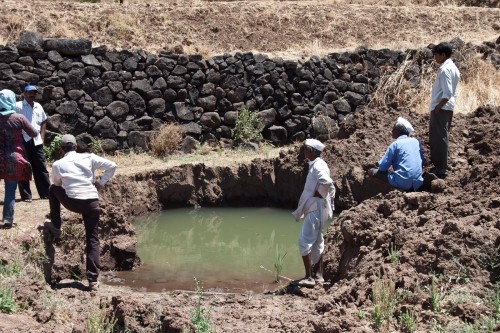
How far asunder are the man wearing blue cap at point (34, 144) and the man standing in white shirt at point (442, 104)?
5.43m

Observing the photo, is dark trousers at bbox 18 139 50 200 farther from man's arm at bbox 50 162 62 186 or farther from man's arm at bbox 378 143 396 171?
man's arm at bbox 378 143 396 171

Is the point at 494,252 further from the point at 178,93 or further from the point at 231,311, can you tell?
the point at 178,93

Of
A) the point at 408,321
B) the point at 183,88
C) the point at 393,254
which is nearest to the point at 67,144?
the point at 393,254

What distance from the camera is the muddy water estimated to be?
33.6 ft

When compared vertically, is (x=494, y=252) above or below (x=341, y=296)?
above

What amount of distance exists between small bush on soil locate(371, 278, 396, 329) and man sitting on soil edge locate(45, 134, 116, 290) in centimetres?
326

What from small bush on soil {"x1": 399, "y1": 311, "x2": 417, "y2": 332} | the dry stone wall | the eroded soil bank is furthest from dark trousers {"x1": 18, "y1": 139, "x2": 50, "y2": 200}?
small bush on soil {"x1": 399, "y1": 311, "x2": 417, "y2": 332}

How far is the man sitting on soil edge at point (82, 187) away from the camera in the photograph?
873 centimetres

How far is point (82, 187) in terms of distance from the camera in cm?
877

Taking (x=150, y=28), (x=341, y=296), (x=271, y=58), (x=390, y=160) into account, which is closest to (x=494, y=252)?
(x=341, y=296)

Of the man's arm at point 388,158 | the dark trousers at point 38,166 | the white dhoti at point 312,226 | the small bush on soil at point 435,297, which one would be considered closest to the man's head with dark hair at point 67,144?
the dark trousers at point 38,166

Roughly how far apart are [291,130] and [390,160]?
23.9 feet

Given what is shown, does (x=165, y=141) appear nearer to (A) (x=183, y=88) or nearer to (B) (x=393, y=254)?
(A) (x=183, y=88)

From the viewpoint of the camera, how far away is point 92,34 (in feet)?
58.1
